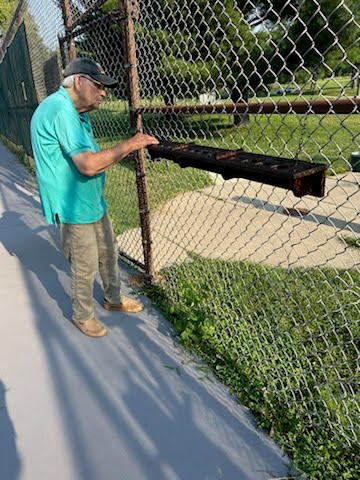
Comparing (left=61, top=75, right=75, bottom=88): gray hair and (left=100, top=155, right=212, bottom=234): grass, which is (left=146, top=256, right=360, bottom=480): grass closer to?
(left=61, top=75, right=75, bottom=88): gray hair

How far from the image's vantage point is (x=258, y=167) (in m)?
1.71

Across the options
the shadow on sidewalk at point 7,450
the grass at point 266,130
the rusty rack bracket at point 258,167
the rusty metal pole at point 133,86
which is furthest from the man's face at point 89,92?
the shadow on sidewalk at point 7,450

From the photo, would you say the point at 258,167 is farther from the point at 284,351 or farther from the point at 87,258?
the point at 87,258

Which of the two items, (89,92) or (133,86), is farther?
(133,86)

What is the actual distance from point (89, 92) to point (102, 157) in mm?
465

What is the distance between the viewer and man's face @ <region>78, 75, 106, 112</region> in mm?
2502

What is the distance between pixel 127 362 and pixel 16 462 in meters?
0.84

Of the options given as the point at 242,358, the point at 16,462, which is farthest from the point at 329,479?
the point at 16,462

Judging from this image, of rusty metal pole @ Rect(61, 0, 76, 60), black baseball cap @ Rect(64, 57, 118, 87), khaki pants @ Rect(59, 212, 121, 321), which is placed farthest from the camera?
rusty metal pole @ Rect(61, 0, 76, 60)

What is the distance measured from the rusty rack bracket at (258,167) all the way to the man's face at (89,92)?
2.00 feet

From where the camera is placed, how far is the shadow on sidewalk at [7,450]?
1928 mm

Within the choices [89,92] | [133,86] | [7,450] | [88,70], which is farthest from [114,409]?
[133,86]

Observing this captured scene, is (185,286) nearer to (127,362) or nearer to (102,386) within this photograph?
(127,362)

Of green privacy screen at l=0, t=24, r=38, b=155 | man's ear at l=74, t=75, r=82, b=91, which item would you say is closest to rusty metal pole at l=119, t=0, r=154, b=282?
man's ear at l=74, t=75, r=82, b=91
